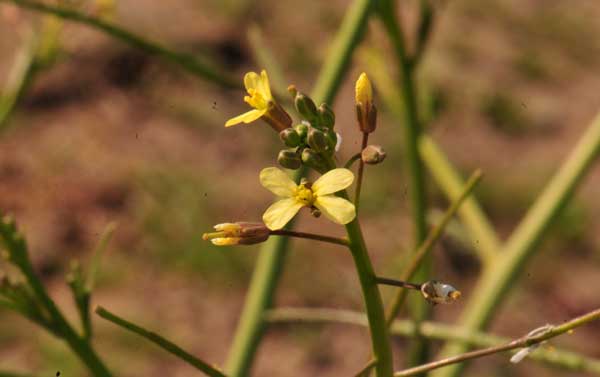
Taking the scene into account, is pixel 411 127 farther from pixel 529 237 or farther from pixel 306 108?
pixel 306 108

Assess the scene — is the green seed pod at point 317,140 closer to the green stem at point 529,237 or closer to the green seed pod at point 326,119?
the green seed pod at point 326,119

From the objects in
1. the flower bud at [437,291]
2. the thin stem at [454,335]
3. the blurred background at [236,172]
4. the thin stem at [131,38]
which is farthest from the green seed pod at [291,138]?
the blurred background at [236,172]

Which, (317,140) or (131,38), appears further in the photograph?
(131,38)

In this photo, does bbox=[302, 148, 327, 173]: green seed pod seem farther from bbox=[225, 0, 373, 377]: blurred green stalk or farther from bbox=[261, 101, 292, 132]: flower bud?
bbox=[225, 0, 373, 377]: blurred green stalk

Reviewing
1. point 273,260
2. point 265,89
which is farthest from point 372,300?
point 273,260

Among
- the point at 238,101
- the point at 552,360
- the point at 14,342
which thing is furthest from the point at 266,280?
the point at 238,101

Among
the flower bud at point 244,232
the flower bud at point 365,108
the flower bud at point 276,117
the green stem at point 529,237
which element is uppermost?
the green stem at point 529,237

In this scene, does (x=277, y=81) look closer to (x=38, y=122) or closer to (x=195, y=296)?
(x=195, y=296)

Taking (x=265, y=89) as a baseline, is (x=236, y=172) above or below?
above
